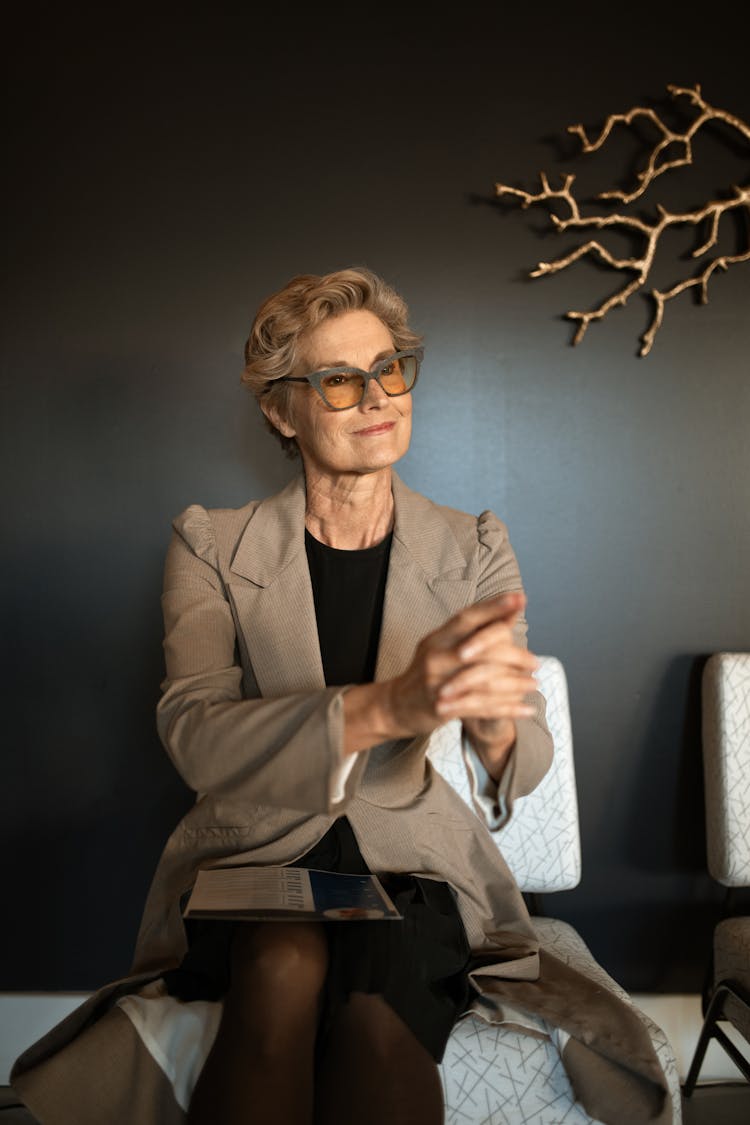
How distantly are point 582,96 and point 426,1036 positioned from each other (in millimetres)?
1960

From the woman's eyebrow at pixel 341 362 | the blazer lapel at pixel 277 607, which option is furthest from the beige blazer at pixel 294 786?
the woman's eyebrow at pixel 341 362

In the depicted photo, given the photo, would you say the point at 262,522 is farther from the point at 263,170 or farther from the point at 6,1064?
the point at 6,1064

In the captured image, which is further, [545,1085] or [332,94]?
[332,94]

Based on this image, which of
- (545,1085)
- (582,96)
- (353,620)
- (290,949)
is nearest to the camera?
(290,949)

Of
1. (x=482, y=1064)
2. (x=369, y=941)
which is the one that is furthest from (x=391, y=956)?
(x=482, y=1064)

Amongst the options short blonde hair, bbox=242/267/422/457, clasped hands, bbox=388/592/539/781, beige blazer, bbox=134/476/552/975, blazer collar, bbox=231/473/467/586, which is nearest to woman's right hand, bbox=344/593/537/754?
clasped hands, bbox=388/592/539/781

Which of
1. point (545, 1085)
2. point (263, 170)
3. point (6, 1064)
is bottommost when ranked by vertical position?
point (6, 1064)

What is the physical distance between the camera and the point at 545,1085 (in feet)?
4.66

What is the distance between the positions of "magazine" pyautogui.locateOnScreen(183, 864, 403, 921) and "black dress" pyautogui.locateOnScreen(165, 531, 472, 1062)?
0.13 feet

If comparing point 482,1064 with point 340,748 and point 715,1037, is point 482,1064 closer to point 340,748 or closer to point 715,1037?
point 340,748

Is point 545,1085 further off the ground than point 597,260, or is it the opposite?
point 597,260

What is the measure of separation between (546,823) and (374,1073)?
2.77ft

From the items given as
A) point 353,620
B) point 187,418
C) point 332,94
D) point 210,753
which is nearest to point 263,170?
point 332,94

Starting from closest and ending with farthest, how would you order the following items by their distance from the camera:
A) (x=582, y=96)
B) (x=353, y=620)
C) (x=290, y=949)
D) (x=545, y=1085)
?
1. (x=290, y=949)
2. (x=545, y=1085)
3. (x=353, y=620)
4. (x=582, y=96)
